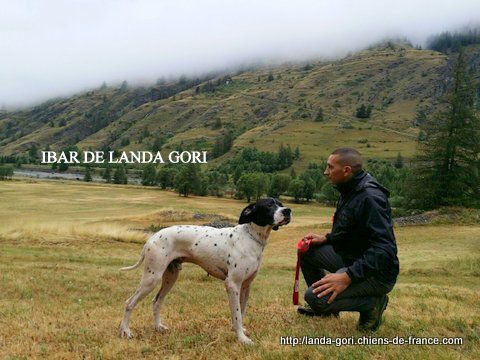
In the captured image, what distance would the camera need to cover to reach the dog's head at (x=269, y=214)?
22.3ft

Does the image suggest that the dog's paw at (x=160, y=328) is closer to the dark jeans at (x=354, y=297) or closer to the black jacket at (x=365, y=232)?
the dark jeans at (x=354, y=297)

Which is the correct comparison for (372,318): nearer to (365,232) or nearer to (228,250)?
(365,232)

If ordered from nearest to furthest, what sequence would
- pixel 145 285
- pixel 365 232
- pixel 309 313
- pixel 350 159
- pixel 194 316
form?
pixel 365 232 → pixel 350 159 → pixel 145 285 → pixel 309 313 → pixel 194 316

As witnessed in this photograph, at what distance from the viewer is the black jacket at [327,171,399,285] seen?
6.00 metres

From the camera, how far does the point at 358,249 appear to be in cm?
675

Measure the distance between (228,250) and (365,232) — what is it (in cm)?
207

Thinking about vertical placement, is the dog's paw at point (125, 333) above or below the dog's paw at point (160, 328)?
above

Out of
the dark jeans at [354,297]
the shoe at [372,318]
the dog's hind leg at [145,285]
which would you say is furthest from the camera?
the dog's hind leg at [145,285]

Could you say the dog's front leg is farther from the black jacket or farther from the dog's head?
the black jacket

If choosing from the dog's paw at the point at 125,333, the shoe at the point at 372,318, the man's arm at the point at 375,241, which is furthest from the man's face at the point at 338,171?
the dog's paw at the point at 125,333

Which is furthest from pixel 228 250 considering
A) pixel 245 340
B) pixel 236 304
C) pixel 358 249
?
pixel 358 249

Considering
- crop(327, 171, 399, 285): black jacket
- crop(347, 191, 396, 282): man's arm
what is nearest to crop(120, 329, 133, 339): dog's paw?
crop(327, 171, 399, 285): black jacket

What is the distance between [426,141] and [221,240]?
45569 mm

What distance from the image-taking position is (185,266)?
21344 millimetres
